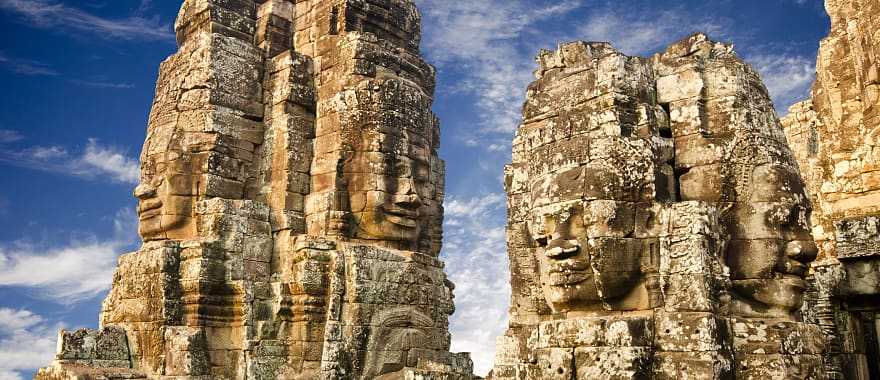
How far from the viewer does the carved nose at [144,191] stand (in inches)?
597

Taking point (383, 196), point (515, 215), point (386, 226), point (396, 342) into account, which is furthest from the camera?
point (386, 226)

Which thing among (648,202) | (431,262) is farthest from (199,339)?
(648,202)

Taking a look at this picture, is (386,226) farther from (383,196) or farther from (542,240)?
(542,240)

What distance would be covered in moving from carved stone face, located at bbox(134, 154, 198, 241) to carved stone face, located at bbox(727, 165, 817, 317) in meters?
10.5

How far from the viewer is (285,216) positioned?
15133 mm

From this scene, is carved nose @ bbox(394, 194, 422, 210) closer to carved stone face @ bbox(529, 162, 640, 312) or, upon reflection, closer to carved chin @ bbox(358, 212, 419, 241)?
carved chin @ bbox(358, 212, 419, 241)

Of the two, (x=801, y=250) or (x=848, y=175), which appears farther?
(x=848, y=175)

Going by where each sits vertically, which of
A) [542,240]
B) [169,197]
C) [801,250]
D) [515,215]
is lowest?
[801,250]

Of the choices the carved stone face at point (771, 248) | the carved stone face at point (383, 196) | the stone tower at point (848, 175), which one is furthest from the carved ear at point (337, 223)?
the carved stone face at point (771, 248)

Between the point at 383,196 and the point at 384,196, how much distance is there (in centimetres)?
3

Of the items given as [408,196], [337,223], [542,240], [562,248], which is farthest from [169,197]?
[562,248]

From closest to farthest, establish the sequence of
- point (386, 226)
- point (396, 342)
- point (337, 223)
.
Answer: point (396, 342)
point (337, 223)
point (386, 226)

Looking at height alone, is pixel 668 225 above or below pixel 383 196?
below

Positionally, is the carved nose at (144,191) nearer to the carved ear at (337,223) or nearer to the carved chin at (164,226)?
the carved chin at (164,226)
